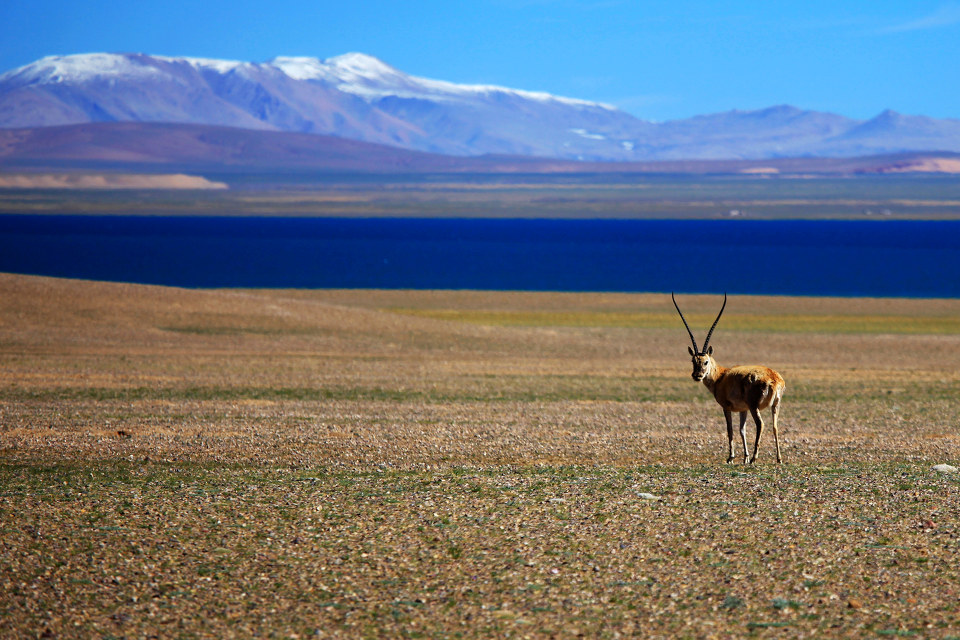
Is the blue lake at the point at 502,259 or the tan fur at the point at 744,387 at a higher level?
the tan fur at the point at 744,387

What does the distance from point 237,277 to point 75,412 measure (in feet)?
215

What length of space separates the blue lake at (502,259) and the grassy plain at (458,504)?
50339mm

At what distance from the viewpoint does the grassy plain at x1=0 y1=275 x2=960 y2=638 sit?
29.9ft

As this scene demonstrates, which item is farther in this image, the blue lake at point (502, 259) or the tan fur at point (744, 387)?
the blue lake at point (502, 259)

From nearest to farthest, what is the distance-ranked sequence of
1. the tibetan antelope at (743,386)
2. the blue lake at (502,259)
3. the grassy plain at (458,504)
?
1. the grassy plain at (458,504)
2. the tibetan antelope at (743,386)
3. the blue lake at (502,259)

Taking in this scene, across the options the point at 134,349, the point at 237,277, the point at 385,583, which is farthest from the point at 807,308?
the point at 385,583

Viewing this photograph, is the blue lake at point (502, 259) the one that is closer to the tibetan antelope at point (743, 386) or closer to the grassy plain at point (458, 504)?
the grassy plain at point (458, 504)

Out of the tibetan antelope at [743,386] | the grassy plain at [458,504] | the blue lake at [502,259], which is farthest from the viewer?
the blue lake at [502,259]

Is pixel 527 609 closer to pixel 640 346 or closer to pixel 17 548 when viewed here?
pixel 17 548

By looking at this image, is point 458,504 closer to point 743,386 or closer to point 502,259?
point 743,386

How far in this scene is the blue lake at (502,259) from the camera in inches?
3233

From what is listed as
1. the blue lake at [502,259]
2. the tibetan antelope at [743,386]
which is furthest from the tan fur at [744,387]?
the blue lake at [502,259]

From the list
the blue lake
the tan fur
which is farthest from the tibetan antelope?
the blue lake

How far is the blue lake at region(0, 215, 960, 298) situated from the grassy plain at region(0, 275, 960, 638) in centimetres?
5034
